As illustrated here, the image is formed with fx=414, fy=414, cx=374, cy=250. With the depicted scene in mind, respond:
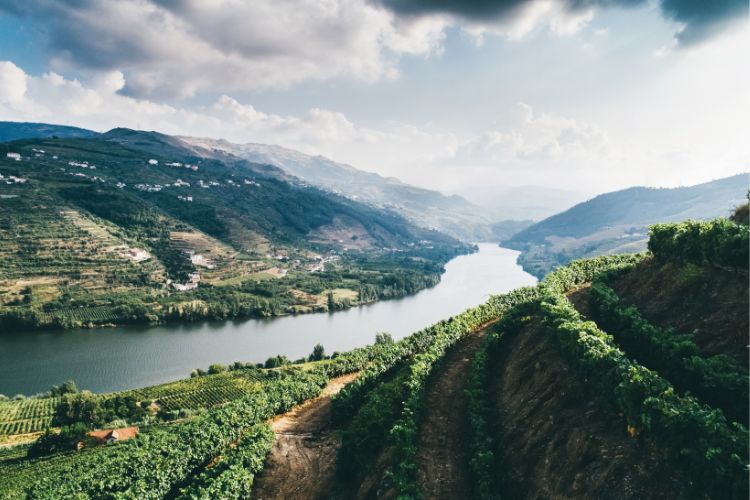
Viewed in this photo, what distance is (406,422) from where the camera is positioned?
79.2 feet

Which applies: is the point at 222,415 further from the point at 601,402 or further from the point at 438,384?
the point at 601,402

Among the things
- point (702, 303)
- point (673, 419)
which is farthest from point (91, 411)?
point (702, 303)

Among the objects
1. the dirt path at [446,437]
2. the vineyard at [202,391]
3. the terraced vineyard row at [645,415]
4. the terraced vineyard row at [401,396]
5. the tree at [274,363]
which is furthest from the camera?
the tree at [274,363]

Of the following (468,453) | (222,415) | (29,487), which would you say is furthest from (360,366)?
(29,487)

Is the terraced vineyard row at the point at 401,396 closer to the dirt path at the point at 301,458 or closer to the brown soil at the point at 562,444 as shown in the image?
the dirt path at the point at 301,458

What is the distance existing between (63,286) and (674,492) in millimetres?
171024

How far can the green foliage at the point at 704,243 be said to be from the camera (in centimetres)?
1986

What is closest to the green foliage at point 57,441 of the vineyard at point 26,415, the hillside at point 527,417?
the hillside at point 527,417

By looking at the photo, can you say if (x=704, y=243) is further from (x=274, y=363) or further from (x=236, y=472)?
(x=274, y=363)

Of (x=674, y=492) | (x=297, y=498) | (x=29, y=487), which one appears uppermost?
(x=674, y=492)

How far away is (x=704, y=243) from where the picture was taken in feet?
74.4

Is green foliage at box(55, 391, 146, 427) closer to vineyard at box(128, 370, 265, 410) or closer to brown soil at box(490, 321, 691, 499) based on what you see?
vineyard at box(128, 370, 265, 410)

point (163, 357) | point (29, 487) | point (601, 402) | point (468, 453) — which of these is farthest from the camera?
point (163, 357)

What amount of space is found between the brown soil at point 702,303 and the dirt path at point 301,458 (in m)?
22.0
